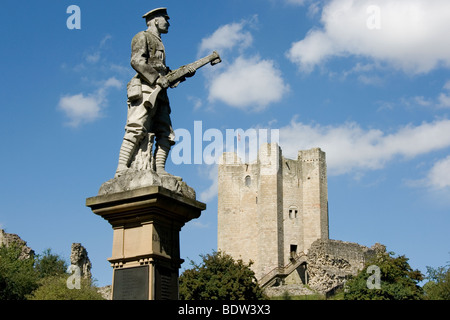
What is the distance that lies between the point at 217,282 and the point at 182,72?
133ft

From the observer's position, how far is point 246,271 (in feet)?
171

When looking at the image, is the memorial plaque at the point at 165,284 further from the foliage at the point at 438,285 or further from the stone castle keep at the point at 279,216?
the stone castle keep at the point at 279,216

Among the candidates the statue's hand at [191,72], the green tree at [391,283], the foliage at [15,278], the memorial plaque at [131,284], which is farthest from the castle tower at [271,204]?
the memorial plaque at [131,284]

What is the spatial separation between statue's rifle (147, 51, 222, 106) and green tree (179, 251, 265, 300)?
3836 centimetres

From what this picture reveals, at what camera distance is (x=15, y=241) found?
55.1 meters

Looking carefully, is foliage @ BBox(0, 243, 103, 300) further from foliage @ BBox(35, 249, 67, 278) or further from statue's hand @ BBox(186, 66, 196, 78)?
statue's hand @ BBox(186, 66, 196, 78)

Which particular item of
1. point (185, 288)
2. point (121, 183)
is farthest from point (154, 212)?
point (185, 288)

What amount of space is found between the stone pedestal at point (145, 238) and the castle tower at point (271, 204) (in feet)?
228

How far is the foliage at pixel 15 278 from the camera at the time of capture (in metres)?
44.6

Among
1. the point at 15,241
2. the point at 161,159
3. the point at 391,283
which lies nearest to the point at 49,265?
the point at 15,241

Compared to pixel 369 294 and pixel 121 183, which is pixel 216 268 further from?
pixel 121 183

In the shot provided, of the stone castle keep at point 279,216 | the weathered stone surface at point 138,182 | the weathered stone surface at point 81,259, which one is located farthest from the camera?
the stone castle keep at point 279,216
